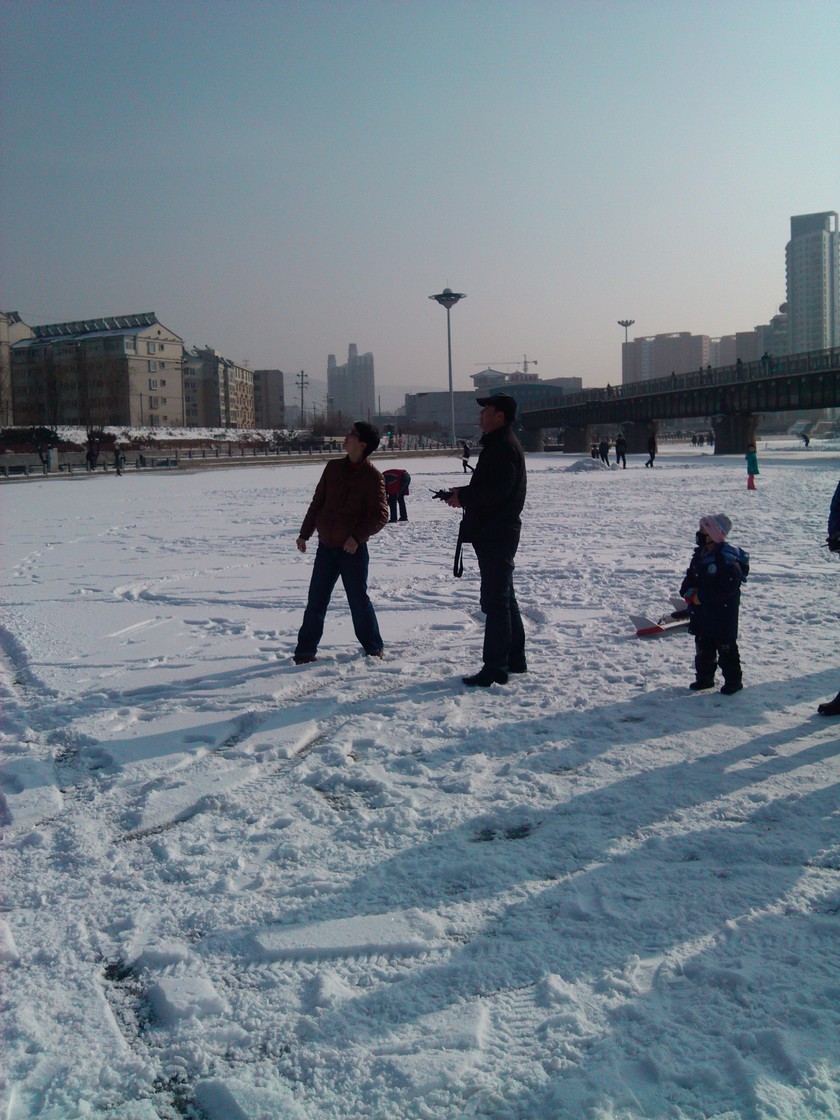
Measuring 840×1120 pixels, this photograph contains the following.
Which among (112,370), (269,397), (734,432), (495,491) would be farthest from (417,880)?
(269,397)

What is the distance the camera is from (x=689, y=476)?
3631 cm

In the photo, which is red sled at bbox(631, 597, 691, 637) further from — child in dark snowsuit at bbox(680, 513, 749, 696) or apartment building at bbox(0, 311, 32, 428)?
apartment building at bbox(0, 311, 32, 428)

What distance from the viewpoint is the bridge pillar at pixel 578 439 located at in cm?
8412

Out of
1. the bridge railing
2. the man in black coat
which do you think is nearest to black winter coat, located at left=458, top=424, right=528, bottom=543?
the man in black coat

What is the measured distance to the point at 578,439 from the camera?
3356 inches

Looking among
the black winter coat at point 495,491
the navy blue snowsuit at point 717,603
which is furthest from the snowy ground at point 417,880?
the black winter coat at point 495,491

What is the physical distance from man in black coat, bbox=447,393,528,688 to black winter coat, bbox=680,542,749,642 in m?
1.20

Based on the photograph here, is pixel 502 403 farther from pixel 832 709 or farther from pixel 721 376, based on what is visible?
pixel 721 376

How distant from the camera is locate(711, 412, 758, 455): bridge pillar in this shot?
6306 centimetres

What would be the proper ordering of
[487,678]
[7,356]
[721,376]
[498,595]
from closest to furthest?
[498,595] → [487,678] → [721,376] → [7,356]

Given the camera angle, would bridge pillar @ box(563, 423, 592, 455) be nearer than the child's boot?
No

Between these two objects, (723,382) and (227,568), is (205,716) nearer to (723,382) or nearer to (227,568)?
(227,568)

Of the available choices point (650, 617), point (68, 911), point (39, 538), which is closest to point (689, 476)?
point (39, 538)

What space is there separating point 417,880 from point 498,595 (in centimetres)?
283
